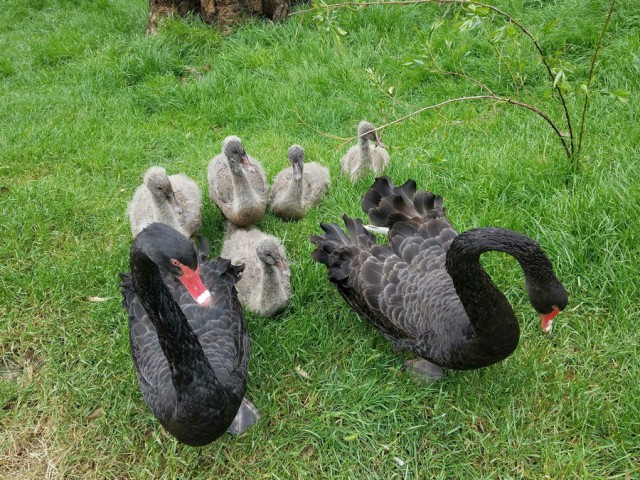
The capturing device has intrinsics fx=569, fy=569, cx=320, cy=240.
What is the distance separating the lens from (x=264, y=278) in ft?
11.1

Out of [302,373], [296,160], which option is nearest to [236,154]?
[296,160]

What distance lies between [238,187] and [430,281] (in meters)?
1.68

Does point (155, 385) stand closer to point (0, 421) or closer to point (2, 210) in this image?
point (0, 421)

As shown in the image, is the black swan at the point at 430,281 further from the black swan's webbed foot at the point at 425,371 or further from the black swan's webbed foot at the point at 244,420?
the black swan's webbed foot at the point at 244,420

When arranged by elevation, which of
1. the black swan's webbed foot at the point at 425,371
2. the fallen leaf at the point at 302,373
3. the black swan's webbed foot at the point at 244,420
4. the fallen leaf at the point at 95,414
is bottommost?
the fallen leaf at the point at 95,414

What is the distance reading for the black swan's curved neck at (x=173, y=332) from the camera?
223 centimetres

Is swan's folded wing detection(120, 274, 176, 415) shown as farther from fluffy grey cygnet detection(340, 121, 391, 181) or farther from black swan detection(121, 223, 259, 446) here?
fluffy grey cygnet detection(340, 121, 391, 181)

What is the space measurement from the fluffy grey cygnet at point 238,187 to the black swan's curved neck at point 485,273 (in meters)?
1.94

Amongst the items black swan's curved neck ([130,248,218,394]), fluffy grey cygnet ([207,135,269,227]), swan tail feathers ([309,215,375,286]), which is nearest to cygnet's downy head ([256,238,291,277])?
swan tail feathers ([309,215,375,286])

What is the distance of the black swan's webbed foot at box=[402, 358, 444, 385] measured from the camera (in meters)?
3.03

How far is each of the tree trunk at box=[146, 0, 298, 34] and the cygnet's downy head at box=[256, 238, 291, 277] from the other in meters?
4.27

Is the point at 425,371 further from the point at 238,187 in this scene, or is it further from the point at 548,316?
the point at 238,187

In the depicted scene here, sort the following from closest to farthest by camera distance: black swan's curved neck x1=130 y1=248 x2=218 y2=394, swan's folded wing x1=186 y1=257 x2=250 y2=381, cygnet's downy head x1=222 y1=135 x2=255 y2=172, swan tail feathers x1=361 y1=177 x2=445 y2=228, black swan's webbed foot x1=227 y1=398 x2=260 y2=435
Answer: black swan's curved neck x1=130 y1=248 x2=218 y2=394
swan's folded wing x1=186 y1=257 x2=250 y2=381
black swan's webbed foot x1=227 y1=398 x2=260 y2=435
swan tail feathers x1=361 y1=177 x2=445 y2=228
cygnet's downy head x1=222 y1=135 x2=255 y2=172

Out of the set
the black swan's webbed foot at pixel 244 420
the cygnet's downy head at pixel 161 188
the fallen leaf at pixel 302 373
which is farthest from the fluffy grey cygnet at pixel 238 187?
the black swan's webbed foot at pixel 244 420
